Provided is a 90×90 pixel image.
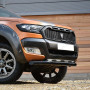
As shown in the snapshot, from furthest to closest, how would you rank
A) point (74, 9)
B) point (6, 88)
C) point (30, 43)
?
point (74, 9) < point (30, 43) < point (6, 88)

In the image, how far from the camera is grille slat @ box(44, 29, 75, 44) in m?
6.66

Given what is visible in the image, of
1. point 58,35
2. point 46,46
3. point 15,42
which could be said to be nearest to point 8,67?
point 15,42

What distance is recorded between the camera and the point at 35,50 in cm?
643

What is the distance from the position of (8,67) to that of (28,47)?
22.6 inches

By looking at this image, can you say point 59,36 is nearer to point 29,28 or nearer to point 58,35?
point 58,35

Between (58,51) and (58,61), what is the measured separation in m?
0.20

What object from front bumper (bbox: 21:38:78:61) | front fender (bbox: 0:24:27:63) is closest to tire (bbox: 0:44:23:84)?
front fender (bbox: 0:24:27:63)

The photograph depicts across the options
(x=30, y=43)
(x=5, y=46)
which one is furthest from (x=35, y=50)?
(x=5, y=46)

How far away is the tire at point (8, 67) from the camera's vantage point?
6473 mm

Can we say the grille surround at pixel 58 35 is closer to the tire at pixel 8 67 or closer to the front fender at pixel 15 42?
the front fender at pixel 15 42

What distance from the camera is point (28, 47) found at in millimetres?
6398

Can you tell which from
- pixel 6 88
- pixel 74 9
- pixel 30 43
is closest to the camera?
A: pixel 6 88

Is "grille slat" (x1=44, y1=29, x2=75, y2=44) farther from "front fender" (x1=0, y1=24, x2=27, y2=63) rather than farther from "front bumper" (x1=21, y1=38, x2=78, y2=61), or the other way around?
"front fender" (x1=0, y1=24, x2=27, y2=63)

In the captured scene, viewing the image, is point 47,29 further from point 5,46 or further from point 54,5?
point 54,5
